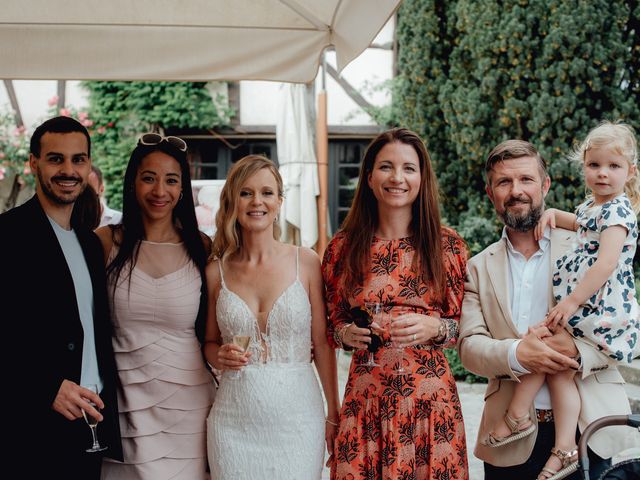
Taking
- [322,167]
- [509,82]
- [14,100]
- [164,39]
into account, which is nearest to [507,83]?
[509,82]

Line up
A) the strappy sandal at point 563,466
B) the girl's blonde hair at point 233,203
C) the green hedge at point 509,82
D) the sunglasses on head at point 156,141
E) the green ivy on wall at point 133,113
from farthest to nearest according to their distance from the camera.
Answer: the green ivy on wall at point 133,113 < the green hedge at point 509,82 < the sunglasses on head at point 156,141 < the girl's blonde hair at point 233,203 < the strappy sandal at point 563,466

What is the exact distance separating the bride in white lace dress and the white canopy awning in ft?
2.85

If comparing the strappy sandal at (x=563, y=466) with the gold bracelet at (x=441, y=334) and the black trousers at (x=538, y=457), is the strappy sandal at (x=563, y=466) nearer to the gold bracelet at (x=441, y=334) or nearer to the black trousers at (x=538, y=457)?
the black trousers at (x=538, y=457)

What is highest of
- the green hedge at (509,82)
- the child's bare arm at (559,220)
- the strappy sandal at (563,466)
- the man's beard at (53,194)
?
the green hedge at (509,82)

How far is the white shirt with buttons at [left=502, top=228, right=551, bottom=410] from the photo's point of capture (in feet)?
9.64

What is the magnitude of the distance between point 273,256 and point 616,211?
4.82 ft

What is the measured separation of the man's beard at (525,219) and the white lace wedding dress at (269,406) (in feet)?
3.07

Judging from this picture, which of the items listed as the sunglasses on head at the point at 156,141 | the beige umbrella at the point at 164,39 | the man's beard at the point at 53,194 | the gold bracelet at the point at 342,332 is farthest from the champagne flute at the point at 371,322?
the beige umbrella at the point at 164,39

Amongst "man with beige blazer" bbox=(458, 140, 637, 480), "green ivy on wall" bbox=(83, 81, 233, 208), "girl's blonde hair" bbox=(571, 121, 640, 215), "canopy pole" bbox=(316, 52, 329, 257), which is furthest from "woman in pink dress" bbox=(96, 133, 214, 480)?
"green ivy on wall" bbox=(83, 81, 233, 208)

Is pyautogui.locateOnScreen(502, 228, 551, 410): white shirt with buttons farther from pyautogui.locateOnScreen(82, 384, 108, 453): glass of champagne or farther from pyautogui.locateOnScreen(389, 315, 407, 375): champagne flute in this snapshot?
pyautogui.locateOnScreen(82, 384, 108, 453): glass of champagne

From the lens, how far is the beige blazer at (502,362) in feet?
9.24

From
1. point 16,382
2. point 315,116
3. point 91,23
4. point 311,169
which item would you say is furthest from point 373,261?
point 315,116

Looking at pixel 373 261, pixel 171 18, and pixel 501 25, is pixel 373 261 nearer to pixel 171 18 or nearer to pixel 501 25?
pixel 171 18

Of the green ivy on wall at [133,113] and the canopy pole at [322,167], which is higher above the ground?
the green ivy on wall at [133,113]
